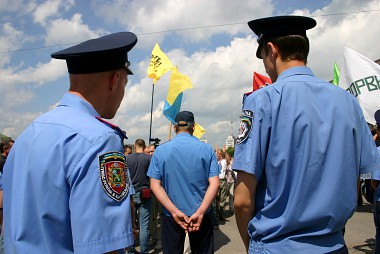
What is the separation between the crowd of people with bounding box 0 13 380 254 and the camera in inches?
52.8

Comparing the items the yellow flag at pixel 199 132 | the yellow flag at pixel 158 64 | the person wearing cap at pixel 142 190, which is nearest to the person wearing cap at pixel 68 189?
the person wearing cap at pixel 142 190

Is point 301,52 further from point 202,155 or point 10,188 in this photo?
point 202,155

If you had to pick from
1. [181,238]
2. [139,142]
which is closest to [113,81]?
[181,238]

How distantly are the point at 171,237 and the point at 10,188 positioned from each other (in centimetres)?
248

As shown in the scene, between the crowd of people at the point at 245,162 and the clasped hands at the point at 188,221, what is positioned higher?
the crowd of people at the point at 245,162

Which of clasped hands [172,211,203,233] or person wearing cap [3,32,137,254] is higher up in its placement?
person wearing cap [3,32,137,254]

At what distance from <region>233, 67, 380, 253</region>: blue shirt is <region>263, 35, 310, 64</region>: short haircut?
18 cm

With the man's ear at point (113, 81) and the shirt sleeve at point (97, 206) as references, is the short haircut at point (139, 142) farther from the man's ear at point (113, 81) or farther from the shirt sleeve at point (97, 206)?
the shirt sleeve at point (97, 206)

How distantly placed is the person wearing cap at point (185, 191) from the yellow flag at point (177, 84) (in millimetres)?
5039

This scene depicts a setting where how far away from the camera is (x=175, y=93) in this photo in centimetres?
892

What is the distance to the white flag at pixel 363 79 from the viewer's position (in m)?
6.48

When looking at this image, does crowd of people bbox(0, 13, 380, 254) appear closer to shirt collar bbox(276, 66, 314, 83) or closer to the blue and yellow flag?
shirt collar bbox(276, 66, 314, 83)

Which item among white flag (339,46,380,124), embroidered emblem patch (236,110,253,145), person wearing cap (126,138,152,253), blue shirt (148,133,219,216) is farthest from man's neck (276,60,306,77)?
person wearing cap (126,138,152,253)

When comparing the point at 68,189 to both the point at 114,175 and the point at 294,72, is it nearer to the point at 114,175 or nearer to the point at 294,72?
the point at 114,175
